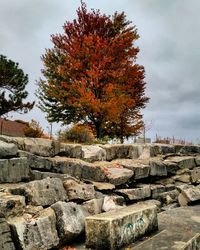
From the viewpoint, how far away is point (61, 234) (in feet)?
30.0

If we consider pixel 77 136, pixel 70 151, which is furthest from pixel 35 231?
pixel 77 136

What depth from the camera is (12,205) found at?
30.6 ft

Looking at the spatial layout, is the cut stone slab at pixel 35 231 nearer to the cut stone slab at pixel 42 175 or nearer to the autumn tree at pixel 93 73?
the cut stone slab at pixel 42 175

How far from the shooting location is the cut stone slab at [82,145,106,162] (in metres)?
17.2

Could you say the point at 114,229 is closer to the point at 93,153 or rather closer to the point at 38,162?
the point at 38,162

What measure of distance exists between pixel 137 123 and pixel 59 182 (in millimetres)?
18783

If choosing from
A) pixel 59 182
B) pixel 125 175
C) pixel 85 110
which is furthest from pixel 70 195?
pixel 85 110

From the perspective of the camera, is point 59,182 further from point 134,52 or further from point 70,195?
point 134,52

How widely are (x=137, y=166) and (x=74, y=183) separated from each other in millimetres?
5690

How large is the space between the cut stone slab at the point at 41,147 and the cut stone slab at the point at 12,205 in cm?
484

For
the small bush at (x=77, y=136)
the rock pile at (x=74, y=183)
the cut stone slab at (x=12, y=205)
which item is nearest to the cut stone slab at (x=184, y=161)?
the rock pile at (x=74, y=183)

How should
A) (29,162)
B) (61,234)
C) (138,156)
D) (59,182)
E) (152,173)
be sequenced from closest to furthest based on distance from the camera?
1. (61,234)
2. (59,182)
3. (29,162)
4. (152,173)
5. (138,156)

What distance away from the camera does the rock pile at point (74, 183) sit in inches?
353

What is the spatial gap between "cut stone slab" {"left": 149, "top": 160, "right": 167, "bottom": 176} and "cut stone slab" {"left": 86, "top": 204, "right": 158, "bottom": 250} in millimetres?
9275
